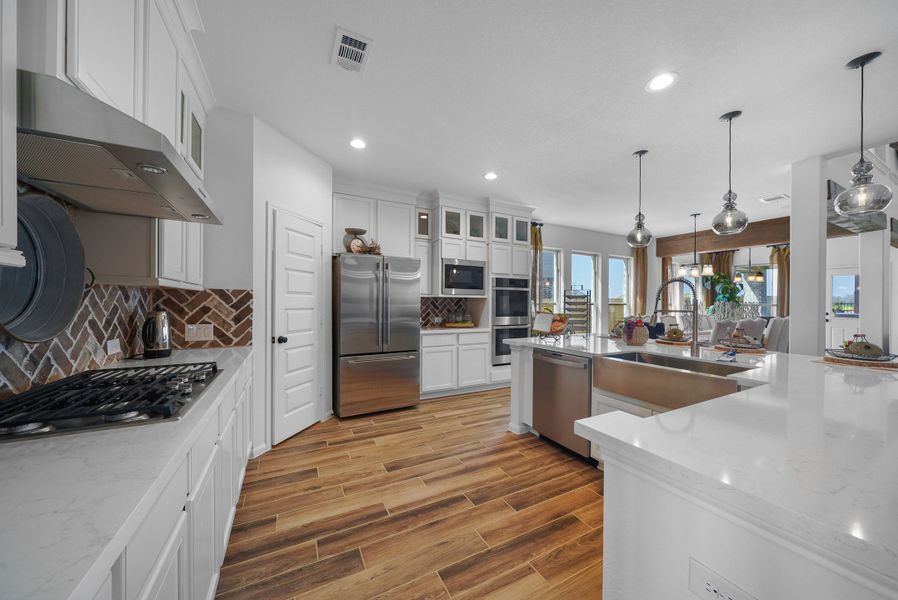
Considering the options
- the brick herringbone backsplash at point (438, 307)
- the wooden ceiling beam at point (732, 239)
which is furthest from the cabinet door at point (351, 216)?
the wooden ceiling beam at point (732, 239)

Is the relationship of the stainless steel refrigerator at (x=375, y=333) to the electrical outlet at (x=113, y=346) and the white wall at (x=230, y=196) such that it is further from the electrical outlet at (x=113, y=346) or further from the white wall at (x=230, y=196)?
the electrical outlet at (x=113, y=346)

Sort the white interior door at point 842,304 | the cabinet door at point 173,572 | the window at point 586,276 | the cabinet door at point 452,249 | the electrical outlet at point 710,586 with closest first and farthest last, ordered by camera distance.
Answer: the electrical outlet at point 710,586 < the cabinet door at point 173,572 < the cabinet door at point 452,249 < the white interior door at point 842,304 < the window at point 586,276

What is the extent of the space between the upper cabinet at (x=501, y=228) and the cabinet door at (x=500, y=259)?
0.33ft

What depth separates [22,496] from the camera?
63cm

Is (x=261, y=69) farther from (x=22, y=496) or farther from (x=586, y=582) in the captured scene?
(x=586, y=582)

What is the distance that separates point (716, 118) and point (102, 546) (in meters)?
3.69

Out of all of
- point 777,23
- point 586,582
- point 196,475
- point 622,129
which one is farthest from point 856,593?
point 622,129

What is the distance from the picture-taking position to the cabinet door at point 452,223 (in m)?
4.39

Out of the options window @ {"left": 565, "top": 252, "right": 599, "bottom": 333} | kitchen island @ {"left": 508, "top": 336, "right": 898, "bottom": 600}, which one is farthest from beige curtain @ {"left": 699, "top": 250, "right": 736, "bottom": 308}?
kitchen island @ {"left": 508, "top": 336, "right": 898, "bottom": 600}

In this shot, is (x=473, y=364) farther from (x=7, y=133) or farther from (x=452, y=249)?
(x=7, y=133)

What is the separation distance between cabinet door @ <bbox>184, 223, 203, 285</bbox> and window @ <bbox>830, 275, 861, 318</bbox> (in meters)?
8.87

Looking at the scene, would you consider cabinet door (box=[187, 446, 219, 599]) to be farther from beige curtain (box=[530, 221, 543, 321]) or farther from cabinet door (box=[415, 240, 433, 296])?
beige curtain (box=[530, 221, 543, 321])

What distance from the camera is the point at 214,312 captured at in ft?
8.32

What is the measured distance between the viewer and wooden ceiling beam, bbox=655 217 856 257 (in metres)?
5.43
